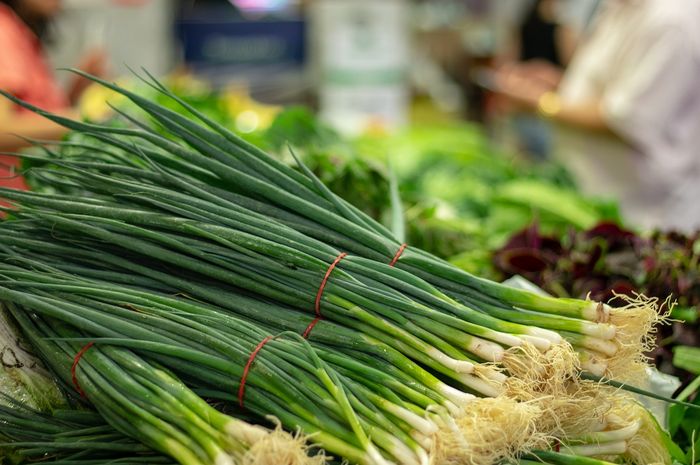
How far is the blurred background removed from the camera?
82.0 inches

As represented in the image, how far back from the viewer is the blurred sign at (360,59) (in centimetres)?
597

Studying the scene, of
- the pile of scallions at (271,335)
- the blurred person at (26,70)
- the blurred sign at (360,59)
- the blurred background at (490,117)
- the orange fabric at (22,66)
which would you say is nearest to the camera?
the pile of scallions at (271,335)

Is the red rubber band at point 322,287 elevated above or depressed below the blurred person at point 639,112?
below

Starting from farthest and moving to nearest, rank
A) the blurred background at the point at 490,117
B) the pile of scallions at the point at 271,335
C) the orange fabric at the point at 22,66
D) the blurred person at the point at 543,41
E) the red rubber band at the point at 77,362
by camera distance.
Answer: the blurred person at the point at 543,41
the orange fabric at the point at 22,66
the blurred background at the point at 490,117
the red rubber band at the point at 77,362
the pile of scallions at the point at 271,335

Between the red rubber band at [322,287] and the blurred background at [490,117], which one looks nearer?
the red rubber band at [322,287]

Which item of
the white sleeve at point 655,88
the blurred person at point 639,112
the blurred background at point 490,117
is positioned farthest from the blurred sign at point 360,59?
the white sleeve at point 655,88

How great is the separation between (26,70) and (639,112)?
2.81 meters

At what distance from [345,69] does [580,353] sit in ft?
16.3

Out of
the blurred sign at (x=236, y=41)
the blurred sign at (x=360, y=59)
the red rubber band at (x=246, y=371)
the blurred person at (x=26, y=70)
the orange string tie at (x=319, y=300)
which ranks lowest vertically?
the red rubber band at (x=246, y=371)

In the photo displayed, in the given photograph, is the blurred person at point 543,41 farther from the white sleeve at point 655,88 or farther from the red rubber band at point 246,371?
the red rubber band at point 246,371

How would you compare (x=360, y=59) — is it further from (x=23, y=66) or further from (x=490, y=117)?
(x=490, y=117)

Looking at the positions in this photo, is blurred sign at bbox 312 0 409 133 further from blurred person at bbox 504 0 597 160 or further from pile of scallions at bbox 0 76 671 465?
pile of scallions at bbox 0 76 671 465

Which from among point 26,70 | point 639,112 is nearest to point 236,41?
point 26,70

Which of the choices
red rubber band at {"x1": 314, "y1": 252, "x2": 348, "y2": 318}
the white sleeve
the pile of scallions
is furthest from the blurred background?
red rubber band at {"x1": 314, "y1": 252, "x2": 348, "y2": 318}
